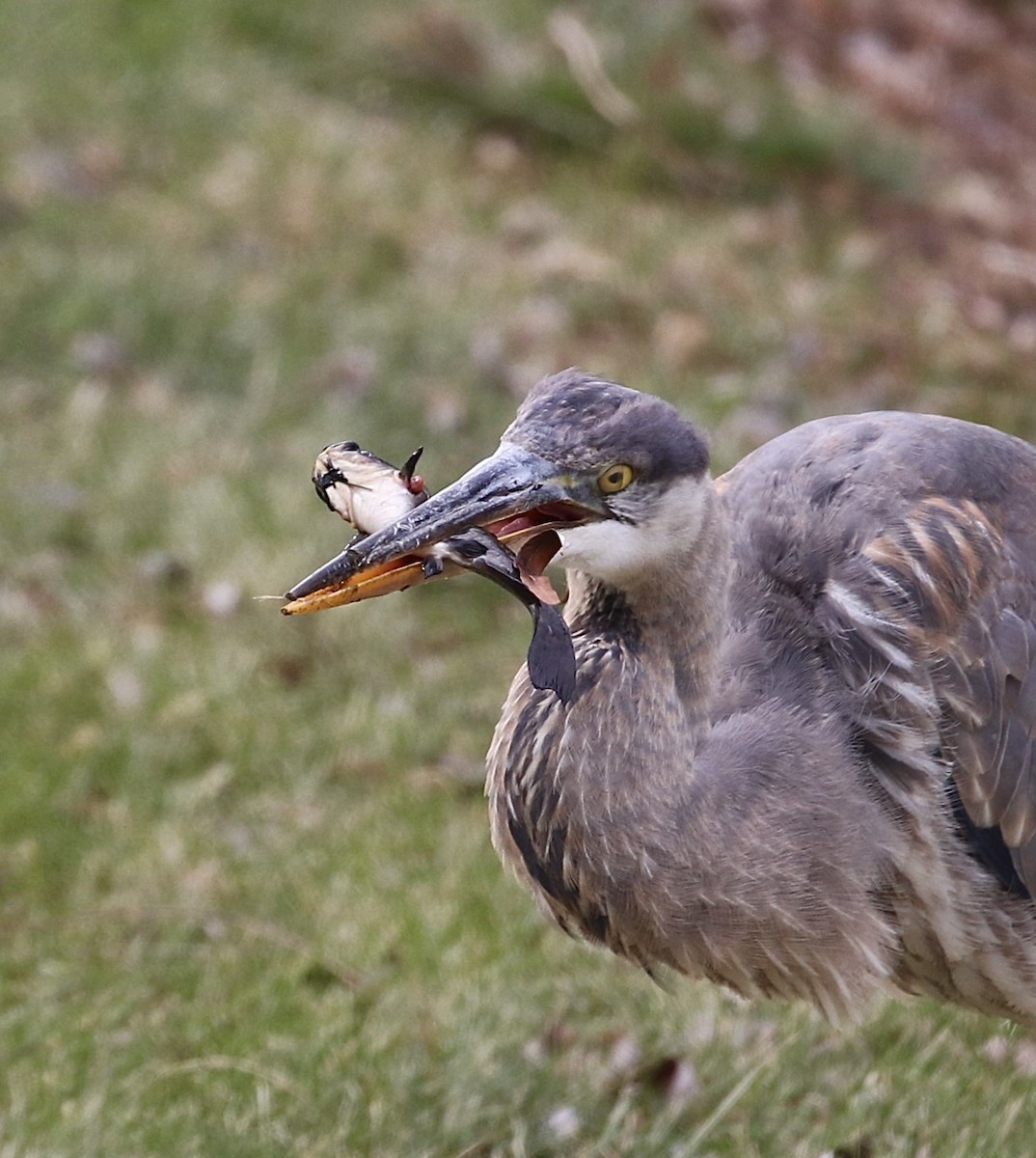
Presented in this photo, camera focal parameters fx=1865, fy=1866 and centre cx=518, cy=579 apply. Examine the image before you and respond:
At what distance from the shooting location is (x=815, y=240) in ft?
26.4

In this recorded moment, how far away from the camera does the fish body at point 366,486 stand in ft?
9.52

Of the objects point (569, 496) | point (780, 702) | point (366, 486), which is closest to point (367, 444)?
point (780, 702)

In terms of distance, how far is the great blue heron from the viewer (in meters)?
2.98

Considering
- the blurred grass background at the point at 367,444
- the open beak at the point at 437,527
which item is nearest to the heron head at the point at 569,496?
the open beak at the point at 437,527

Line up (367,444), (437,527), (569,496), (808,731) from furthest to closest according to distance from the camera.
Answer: (367,444) → (808,731) → (569,496) → (437,527)

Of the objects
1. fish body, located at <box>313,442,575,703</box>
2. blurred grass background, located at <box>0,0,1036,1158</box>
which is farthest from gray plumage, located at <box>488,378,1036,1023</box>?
blurred grass background, located at <box>0,0,1036,1158</box>

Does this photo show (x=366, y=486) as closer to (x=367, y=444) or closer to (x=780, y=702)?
(x=780, y=702)

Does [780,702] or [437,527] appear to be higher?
[437,527]

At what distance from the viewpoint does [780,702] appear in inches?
131

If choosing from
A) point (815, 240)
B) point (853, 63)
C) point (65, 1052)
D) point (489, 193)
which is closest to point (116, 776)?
point (65, 1052)

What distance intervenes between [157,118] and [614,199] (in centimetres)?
199

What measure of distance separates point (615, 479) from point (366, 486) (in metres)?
0.40

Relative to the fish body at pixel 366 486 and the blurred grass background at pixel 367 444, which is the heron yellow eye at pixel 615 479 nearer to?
the fish body at pixel 366 486

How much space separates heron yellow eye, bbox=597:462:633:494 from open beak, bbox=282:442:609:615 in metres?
0.05
